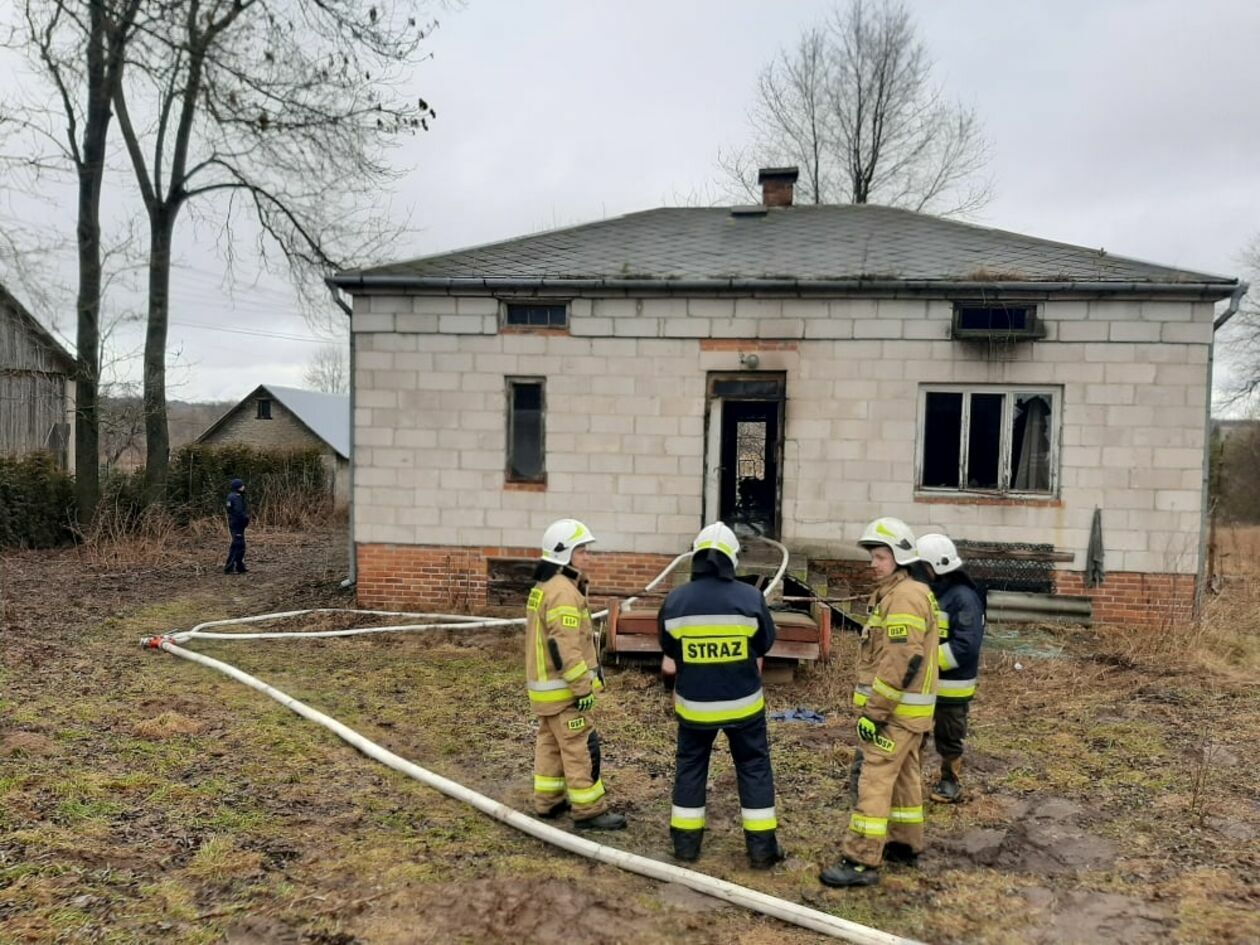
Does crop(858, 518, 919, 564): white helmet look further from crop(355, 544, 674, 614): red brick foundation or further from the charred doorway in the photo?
crop(355, 544, 674, 614): red brick foundation

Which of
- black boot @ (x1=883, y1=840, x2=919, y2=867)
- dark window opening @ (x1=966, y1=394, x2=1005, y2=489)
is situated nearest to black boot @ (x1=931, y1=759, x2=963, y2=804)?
black boot @ (x1=883, y1=840, x2=919, y2=867)

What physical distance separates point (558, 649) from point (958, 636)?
2342mm

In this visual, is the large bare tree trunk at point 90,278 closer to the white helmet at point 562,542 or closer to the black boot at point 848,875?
the white helmet at point 562,542

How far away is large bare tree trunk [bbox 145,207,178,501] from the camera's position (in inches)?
695

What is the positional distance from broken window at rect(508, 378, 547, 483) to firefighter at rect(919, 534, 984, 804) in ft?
19.6

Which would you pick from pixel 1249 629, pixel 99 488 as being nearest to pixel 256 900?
pixel 1249 629

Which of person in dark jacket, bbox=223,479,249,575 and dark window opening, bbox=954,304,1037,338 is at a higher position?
dark window opening, bbox=954,304,1037,338

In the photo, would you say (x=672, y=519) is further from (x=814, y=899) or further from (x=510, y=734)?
(x=814, y=899)

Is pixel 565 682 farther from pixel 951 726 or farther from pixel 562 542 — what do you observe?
pixel 951 726

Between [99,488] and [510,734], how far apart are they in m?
14.0

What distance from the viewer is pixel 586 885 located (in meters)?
4.02

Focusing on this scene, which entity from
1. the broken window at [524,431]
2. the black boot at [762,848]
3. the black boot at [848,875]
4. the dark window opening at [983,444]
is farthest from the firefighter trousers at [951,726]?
the broken window at [524,431]

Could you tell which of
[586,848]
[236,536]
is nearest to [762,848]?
[586,848]

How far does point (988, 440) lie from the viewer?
9.73m
